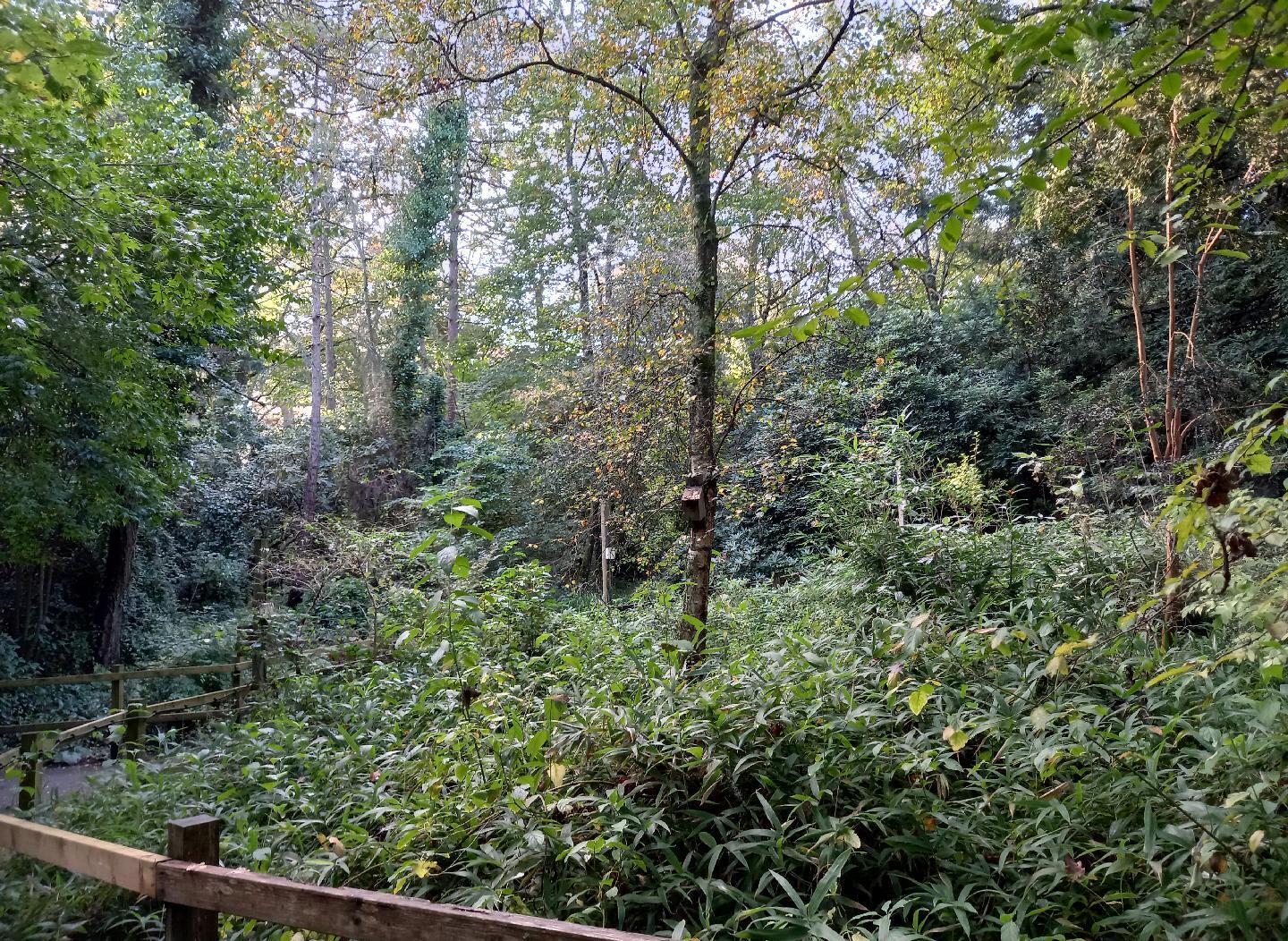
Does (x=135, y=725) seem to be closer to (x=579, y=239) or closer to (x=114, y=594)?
(x=114, y=594)

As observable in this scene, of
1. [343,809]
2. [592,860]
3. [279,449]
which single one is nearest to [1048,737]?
[592,860]

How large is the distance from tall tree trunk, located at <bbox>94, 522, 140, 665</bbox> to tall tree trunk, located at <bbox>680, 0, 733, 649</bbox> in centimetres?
1007

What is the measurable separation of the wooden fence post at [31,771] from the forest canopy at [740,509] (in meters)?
0.43

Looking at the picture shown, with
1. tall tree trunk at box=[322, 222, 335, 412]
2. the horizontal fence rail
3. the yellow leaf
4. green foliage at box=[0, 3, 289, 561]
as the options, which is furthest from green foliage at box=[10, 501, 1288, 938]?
tall tree trunk at box=[322, 222, 335, 412]

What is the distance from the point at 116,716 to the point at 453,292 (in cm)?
1822

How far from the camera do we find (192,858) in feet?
6.75

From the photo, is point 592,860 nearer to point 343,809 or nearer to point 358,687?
point 343,809

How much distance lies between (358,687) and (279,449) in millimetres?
12918

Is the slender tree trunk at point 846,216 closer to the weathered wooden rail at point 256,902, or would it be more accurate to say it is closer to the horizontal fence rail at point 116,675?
the weathered wooden rail at point 256,902

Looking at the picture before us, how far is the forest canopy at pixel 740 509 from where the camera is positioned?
2.18 metres

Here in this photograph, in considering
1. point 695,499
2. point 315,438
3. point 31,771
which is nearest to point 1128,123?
point 695,499

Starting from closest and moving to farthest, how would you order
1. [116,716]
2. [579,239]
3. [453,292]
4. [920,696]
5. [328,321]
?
[920,696] → [116,716] → [579,239] → [328,321] → [453,292]

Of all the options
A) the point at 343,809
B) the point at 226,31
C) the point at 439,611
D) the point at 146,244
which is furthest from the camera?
the point at 226,31

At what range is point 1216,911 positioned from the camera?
1.80 metres
